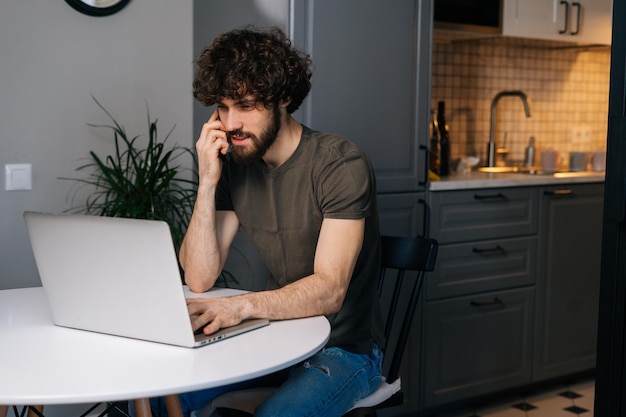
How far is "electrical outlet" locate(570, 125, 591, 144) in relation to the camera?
179 inches

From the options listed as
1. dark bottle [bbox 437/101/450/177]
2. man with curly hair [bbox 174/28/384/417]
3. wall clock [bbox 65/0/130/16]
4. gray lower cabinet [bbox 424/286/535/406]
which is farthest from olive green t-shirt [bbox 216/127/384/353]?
dark bottle [bbox 437/101/450/177]

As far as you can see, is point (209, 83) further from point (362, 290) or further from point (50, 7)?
point (50, 7)

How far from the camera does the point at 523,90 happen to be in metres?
4.32

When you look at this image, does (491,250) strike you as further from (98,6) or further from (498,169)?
(98,6)

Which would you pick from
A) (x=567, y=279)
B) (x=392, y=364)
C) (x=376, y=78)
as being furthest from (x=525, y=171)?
(x=392, y=364)

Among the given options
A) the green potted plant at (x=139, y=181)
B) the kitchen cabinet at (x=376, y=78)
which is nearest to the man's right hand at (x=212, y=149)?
the green potted plant at (x=139, y=181)

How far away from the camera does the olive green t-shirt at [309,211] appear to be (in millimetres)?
2061

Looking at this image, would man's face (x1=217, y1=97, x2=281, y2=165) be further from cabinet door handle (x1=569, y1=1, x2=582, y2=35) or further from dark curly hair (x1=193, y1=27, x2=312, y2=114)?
cabinet door handle (x1=569, y1=1, x2=582, y2=35)

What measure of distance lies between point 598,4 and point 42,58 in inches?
104

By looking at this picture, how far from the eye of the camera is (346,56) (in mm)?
3025

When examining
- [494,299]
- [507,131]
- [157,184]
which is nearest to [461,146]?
[507,131]

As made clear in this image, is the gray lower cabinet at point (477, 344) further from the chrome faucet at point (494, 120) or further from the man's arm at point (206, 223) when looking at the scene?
the man's arm at point (206, 223)

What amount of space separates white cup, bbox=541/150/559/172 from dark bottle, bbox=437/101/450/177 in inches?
24.4

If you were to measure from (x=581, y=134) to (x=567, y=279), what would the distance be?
3.81ft
